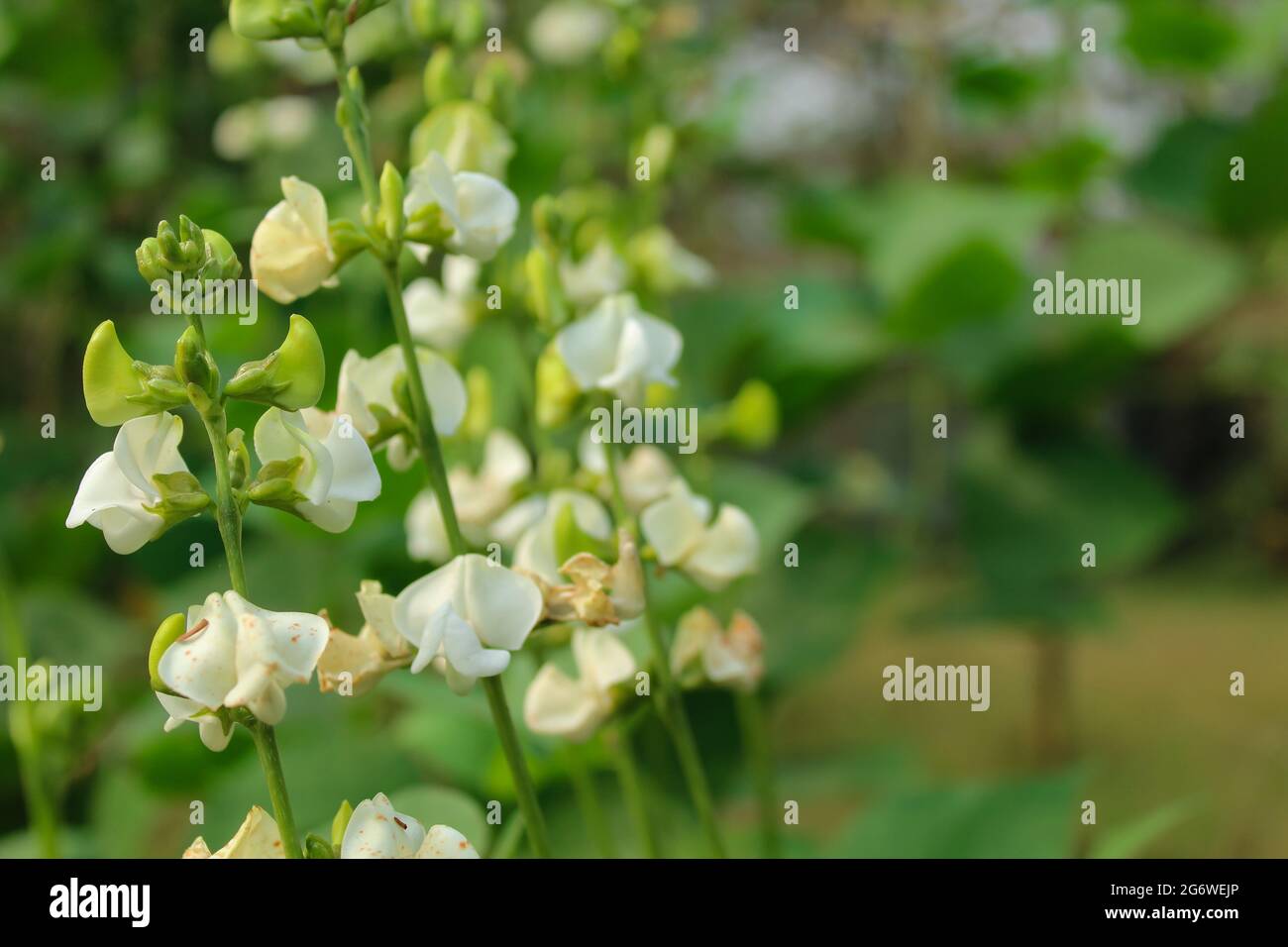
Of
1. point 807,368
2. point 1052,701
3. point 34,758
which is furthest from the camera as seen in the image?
point 1052,701

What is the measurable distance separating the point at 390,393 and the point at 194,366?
0.20 feet

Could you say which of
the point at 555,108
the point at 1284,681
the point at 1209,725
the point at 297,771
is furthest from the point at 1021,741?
the point at 297,771

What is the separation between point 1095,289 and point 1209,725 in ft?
1.47

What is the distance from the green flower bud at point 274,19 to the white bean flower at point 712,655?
155mm

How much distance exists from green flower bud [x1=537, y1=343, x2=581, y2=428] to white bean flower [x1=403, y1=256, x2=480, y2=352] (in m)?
0.07

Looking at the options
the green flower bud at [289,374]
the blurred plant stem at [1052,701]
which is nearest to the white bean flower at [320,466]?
the green flower bud at [289,374]

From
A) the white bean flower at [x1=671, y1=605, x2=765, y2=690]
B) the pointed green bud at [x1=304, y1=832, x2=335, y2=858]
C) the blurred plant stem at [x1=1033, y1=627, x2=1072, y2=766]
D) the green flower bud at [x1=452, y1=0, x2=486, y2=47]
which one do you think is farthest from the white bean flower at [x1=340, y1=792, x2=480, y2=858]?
the blurred plant stem at [x1=1033, y1=627, x2=1072, y2=766]

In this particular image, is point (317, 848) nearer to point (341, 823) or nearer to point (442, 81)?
point (341, 823)

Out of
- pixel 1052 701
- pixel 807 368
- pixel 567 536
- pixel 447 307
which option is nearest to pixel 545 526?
pixel 567 536

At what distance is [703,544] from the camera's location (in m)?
0.28

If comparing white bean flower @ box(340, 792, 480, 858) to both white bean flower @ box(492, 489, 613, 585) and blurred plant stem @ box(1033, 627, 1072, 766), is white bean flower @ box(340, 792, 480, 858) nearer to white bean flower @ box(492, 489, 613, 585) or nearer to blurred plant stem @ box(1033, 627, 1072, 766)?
white bean flower @ box(492, 489, 613, 585)

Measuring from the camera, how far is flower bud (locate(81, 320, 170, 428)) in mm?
182

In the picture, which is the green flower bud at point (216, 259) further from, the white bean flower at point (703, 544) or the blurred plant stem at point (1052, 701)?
the blurred plant stem at point (1052, 701)
